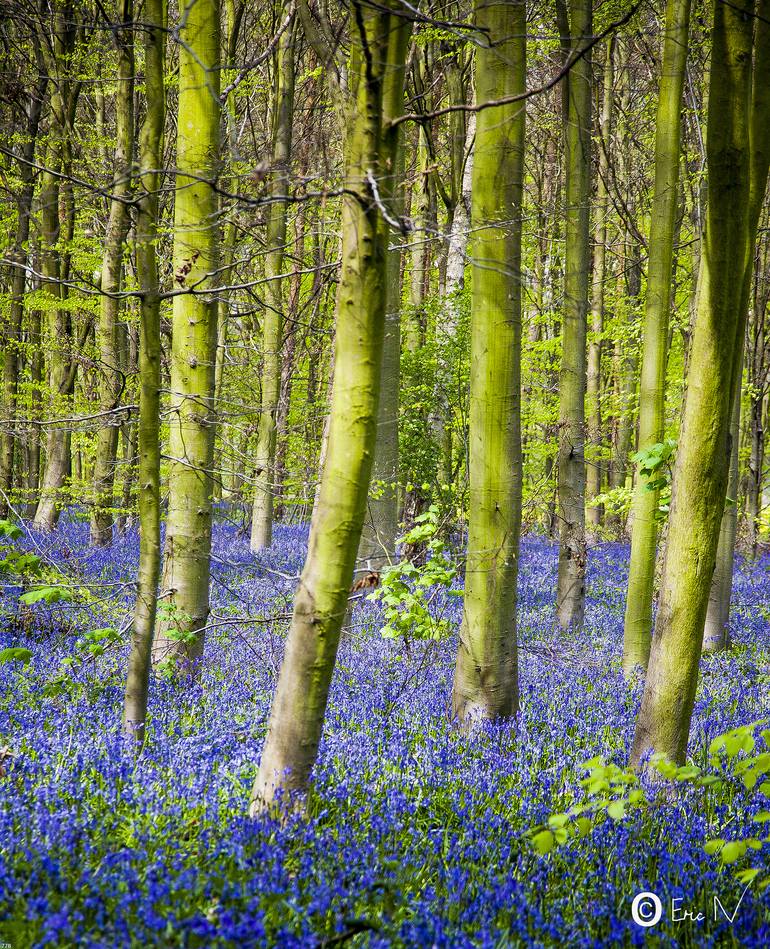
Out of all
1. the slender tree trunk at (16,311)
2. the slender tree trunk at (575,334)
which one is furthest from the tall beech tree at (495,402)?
the slender tree trunk at (16,311)

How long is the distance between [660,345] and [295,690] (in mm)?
6028

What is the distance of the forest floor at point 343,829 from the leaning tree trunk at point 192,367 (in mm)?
704

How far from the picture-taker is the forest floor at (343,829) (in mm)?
Result: 2516

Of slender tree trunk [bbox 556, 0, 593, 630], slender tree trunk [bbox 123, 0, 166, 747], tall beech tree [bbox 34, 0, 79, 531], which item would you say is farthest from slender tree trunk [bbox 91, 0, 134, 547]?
slender tree trunk [bbox 123, 0, 166, 747]

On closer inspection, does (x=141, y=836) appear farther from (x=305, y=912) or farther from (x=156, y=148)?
(x=156, y=148)

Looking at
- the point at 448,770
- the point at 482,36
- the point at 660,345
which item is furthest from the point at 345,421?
the point at 660,345

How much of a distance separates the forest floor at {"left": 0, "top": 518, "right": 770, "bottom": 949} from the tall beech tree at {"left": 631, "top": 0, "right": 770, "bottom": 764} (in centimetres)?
64

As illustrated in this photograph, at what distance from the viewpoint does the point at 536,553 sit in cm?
1714

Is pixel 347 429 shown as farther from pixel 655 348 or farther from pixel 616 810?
pixel 655 348

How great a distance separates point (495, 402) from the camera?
511 centimetres

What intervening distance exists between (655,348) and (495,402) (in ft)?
11.5

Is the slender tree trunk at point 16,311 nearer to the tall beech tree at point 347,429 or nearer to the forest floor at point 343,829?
the forest floor at point 343,829

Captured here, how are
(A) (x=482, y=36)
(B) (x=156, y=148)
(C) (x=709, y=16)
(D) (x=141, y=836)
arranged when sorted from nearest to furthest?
(D) (x=141, y=836) → (B) (x=156, y=148) → (A) (x=482, y=36) → (C) (x=709, y=16)

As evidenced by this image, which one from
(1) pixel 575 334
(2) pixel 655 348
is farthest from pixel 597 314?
(2) pixel 655 348
